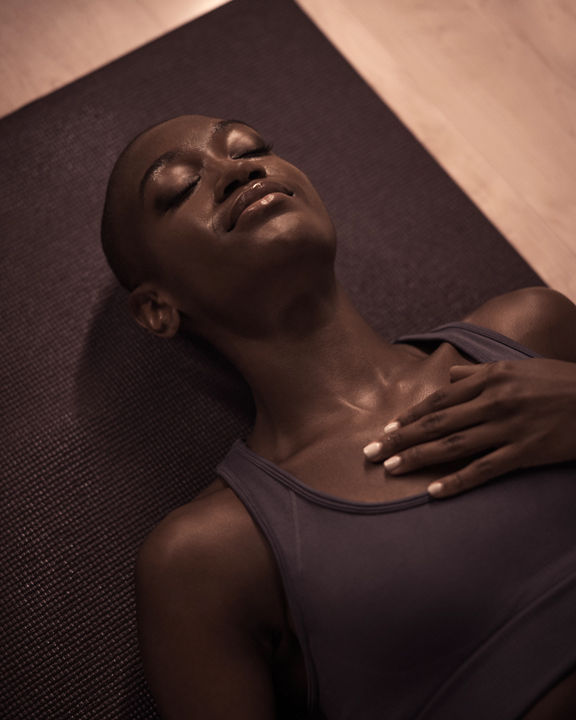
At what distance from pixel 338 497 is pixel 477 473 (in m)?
0.22

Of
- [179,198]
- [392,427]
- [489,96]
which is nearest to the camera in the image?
[392,427]

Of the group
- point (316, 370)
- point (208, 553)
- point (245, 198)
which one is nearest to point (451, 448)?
point (316, 370)

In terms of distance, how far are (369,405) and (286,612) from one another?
37cm

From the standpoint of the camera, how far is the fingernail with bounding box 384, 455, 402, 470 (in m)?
1.04

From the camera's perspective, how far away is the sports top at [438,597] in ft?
3.12

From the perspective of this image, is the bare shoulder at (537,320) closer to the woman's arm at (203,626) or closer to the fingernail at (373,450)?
the fingernail at (373,450)

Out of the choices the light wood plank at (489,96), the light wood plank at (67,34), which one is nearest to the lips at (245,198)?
the light wood plank at (489,96)

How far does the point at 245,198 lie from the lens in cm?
112

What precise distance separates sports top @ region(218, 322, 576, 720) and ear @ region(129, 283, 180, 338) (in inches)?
17.6

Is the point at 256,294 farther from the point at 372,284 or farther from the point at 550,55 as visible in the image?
the point at 550,55

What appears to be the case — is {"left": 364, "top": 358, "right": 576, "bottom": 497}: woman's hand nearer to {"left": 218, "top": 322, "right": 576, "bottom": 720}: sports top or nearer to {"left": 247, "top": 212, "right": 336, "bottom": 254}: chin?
{"left": 218, "top": 322, "right": 576, "bottom": 720}: sports top

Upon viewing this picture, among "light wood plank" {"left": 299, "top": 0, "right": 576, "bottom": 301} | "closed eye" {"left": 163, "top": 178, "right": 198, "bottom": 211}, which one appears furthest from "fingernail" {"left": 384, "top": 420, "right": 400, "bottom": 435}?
"light wood plank" {"left": 299, "top": 0, "right": 576, "bottom": 301}

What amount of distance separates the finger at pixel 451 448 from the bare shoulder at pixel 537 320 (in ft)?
0.79

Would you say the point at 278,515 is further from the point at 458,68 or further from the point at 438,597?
the point at 458,68
